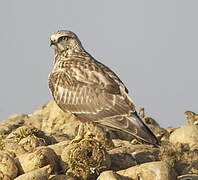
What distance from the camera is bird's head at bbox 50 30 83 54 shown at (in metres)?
17.9

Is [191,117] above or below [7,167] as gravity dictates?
above

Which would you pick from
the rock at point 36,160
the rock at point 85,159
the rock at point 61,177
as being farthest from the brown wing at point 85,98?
the rock at point 61,177

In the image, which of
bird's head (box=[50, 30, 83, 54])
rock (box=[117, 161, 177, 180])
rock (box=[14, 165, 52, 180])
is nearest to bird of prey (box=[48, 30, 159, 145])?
bird's head (box=[50, 30, 83, 54])

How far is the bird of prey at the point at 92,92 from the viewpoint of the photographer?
1557 centimetres

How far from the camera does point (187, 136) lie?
58.1 feet

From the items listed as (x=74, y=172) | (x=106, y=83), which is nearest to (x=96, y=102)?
(x=106, y=83)

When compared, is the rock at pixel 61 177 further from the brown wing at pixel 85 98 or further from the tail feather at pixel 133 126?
the brown wing at pixel 85 98

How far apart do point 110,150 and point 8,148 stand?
230 cm

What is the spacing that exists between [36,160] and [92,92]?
332 cm

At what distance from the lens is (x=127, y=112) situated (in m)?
15.6

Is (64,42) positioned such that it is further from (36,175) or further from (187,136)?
(36,175)

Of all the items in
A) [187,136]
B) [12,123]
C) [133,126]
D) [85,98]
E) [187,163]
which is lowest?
[187,163]

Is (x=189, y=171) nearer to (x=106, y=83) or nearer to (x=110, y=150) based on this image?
(x=110, y=150)

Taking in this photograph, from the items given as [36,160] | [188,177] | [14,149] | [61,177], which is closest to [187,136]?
[188,177]
